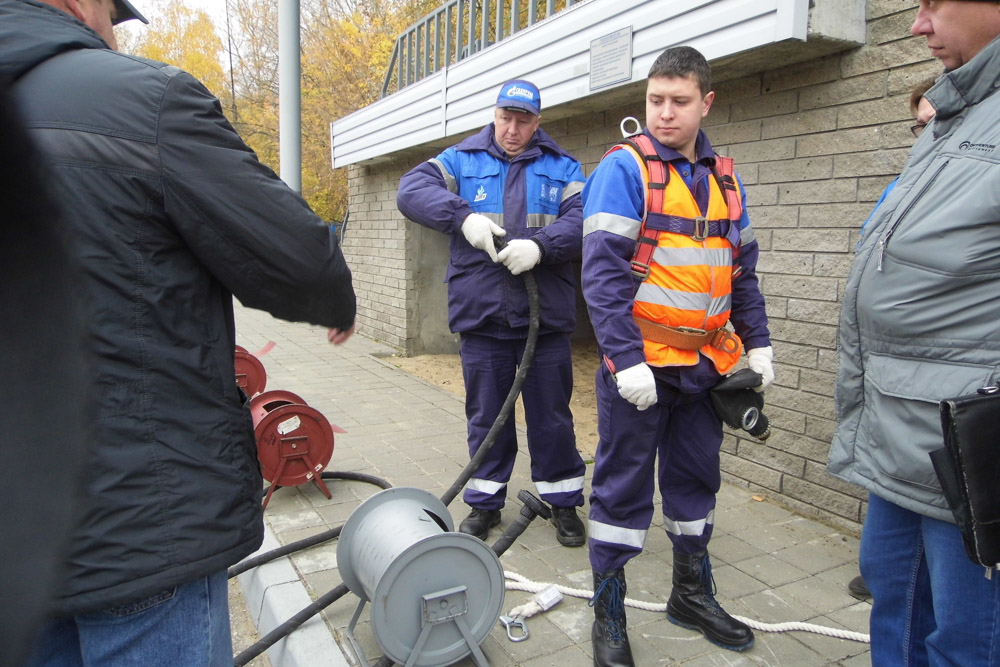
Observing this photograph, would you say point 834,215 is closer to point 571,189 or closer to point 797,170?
point 797,170

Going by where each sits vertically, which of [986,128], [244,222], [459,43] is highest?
[459,43]

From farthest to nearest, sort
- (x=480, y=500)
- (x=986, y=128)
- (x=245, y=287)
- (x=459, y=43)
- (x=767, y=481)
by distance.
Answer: (x=459, y=43) < (x=767, y=481) < (x=480, y=500) < (x=986, y=128) < (x=245, y=287)

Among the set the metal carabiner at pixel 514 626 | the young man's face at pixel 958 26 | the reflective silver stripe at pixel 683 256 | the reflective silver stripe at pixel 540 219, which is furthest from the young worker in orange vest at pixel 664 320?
the reflective silver stripe at pixel 540 219

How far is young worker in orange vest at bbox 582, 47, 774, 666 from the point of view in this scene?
2.52m

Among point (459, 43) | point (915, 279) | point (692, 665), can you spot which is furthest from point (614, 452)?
point (459, 43)

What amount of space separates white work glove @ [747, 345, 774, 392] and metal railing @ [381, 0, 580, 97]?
3664 mm

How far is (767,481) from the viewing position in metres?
4.23

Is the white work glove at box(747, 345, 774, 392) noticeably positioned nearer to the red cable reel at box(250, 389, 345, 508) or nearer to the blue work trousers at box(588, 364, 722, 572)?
the blue work trousers at box(588, 364, 722, 572)

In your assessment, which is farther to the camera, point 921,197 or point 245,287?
point 921,197

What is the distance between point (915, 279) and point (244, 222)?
62.9 inches

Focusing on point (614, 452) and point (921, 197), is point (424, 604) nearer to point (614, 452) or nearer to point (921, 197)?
point (614, 452)

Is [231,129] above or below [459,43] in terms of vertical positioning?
below

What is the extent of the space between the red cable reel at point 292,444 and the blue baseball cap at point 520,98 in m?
1.91

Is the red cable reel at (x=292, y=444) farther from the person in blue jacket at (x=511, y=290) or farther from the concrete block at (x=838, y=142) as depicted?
the concrete block at (x=838, y=142)
